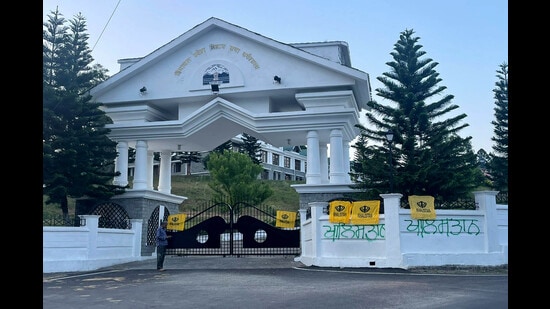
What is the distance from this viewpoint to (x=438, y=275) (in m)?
12.3

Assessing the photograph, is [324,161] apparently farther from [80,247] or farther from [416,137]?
[80,247]

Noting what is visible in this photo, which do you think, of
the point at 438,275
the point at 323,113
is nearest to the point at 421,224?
the point at 438,275

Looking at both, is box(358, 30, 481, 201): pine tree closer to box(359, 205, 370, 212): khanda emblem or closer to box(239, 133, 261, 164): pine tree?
box(359, 205, 370, 212): khanda emblem

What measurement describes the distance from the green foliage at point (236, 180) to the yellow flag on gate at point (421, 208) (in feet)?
91.8

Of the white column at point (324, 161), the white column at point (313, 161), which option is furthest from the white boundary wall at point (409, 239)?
the white column at point (324, 161)

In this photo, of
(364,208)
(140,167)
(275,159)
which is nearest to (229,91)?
(140,167)

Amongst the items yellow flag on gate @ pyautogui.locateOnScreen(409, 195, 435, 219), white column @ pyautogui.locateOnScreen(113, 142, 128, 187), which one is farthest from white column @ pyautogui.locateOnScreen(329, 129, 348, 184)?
white column @ pyautogui.locateOnScreen(113, 142, 128, 187)

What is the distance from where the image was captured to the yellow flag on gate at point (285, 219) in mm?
19844

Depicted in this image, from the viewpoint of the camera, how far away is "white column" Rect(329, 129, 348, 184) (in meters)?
19.8

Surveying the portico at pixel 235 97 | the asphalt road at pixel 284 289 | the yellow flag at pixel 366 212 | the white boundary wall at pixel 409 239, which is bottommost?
the asphalt road at pixel 284 289

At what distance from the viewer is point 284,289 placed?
10.0 m

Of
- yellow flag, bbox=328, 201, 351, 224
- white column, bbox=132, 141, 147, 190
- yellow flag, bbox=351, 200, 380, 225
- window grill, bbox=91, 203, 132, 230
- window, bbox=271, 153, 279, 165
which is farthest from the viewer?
window, bbox=271, 153, 279, 165

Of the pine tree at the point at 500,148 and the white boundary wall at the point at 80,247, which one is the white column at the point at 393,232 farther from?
the pine tree at the point at 500,148

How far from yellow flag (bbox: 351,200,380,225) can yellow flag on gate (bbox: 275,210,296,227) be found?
541 centimetres
